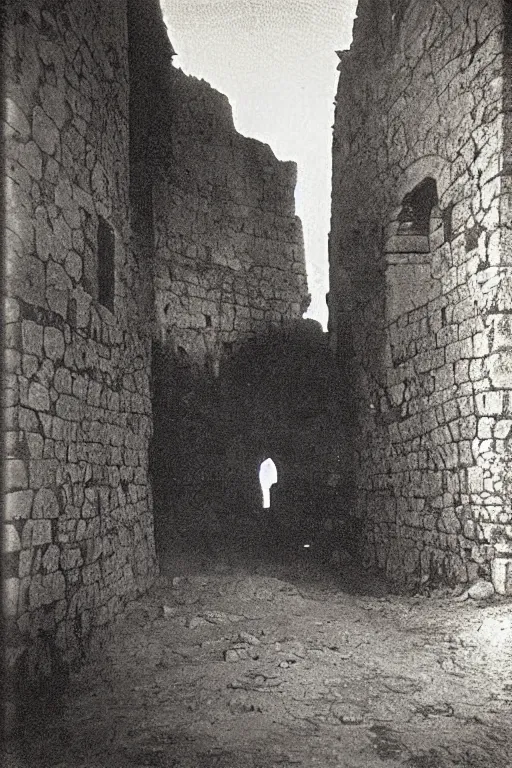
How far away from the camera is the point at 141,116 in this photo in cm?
768

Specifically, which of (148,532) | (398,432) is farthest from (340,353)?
(148,532)

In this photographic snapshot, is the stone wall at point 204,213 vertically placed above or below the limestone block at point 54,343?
above

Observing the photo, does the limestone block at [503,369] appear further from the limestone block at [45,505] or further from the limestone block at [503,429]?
the limestone block at [45,505]

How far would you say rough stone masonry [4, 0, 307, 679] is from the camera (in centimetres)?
391

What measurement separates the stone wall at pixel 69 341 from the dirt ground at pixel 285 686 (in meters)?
0.39

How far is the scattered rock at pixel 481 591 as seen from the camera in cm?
533

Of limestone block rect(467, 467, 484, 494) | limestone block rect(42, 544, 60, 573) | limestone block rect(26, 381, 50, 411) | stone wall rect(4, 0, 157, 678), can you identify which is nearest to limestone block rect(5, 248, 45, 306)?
stone wall rect(4, 0, 157, 678)

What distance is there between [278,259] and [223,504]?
130 inches

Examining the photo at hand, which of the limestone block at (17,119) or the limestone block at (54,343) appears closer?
the limestone block at (17,119)

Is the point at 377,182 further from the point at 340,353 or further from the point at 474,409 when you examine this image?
the point at 474,409

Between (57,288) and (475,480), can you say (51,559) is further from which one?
(475,480)

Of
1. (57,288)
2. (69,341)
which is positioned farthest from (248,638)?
(57,288)

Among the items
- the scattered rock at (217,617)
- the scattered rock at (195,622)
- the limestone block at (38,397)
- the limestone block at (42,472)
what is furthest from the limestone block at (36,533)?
the scattered rock at (217,617)

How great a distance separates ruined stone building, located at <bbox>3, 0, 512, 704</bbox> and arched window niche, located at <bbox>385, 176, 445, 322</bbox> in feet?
0.08
